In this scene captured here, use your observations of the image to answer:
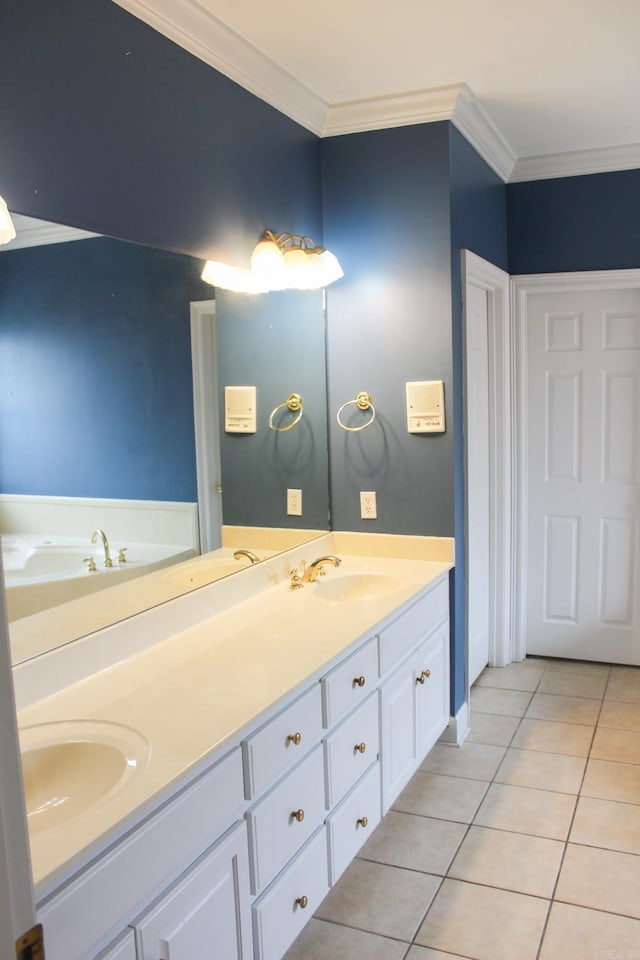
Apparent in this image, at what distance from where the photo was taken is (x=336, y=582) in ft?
9.74

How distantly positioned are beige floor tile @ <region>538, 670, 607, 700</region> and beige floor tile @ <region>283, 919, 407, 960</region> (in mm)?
1967

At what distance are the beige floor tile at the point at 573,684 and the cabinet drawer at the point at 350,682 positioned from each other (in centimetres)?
186

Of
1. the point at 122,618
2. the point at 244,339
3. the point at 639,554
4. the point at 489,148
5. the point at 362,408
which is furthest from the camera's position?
the point at 639,554

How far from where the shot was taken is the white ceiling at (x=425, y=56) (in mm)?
2346

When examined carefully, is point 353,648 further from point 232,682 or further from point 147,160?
point 147,160

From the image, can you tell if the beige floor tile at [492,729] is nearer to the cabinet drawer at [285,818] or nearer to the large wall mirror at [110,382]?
the large wall mirror at [110,382]

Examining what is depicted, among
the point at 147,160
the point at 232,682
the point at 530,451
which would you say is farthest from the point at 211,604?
the point at 530,451

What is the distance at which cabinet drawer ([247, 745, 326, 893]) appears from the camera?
176cm

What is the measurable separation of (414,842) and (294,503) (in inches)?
50.8

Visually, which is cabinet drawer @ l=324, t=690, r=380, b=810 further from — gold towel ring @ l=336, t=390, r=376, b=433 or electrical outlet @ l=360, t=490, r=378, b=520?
gold towel ring @ l=336, t=390, r=376, b=433

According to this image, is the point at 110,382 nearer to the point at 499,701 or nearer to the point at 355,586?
the point at 355,586

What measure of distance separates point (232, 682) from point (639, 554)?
9.55 feet

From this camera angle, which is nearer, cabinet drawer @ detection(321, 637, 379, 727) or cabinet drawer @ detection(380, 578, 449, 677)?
cabinet drawer @ detection(321, 637, 379, 727)

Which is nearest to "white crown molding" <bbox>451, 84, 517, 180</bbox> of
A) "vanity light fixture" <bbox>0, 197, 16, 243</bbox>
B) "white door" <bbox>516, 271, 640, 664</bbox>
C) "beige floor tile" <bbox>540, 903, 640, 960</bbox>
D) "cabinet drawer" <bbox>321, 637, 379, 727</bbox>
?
"white door" <bbox>516, 271, 640, 664</bbox>
